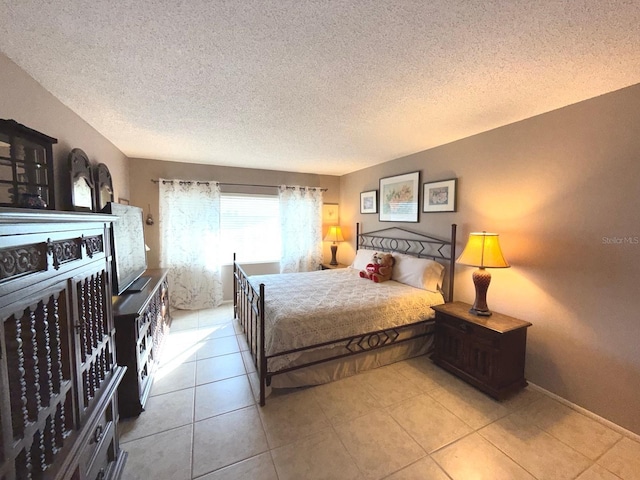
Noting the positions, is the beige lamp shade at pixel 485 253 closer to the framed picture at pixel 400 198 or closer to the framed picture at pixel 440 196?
the framed picture at pixel 440 196

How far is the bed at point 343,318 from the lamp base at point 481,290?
445 mm

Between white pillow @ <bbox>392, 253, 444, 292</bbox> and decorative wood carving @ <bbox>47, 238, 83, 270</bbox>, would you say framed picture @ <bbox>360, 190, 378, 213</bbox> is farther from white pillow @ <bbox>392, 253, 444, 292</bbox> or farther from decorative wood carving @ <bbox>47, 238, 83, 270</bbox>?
decorative wood carving @ <bbox>47, 238, 83, 270</bbox>

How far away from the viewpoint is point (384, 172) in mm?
4035

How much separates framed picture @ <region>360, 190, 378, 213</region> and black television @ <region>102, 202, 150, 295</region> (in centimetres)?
320

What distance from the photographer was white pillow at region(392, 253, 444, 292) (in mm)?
2934

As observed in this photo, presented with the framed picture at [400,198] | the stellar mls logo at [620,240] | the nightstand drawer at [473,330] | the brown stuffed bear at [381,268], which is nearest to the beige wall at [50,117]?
the brown stuffed bear at [381,268]

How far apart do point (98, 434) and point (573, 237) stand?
3.27 metres

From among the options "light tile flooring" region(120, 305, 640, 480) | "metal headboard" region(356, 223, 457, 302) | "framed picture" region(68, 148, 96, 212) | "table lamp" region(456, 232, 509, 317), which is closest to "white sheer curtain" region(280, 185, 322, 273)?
"metal headboard" region(356, 223, 457, 302)

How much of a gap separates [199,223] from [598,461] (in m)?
4.70

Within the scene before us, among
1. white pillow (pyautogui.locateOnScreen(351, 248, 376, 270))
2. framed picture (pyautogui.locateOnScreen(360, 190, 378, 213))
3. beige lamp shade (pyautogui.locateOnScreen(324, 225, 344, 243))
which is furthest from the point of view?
beige lamp shade (pyautogui.locateOnScreen(324, 225, 344, 243))

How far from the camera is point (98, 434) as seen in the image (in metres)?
1.27

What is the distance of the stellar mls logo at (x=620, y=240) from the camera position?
1.76m

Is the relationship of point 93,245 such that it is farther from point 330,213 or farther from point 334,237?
point 330,213

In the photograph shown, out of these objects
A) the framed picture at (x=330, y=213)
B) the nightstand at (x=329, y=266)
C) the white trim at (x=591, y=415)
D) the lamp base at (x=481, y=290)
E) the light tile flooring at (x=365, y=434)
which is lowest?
the light tile flooring at (x=365, y=434)
